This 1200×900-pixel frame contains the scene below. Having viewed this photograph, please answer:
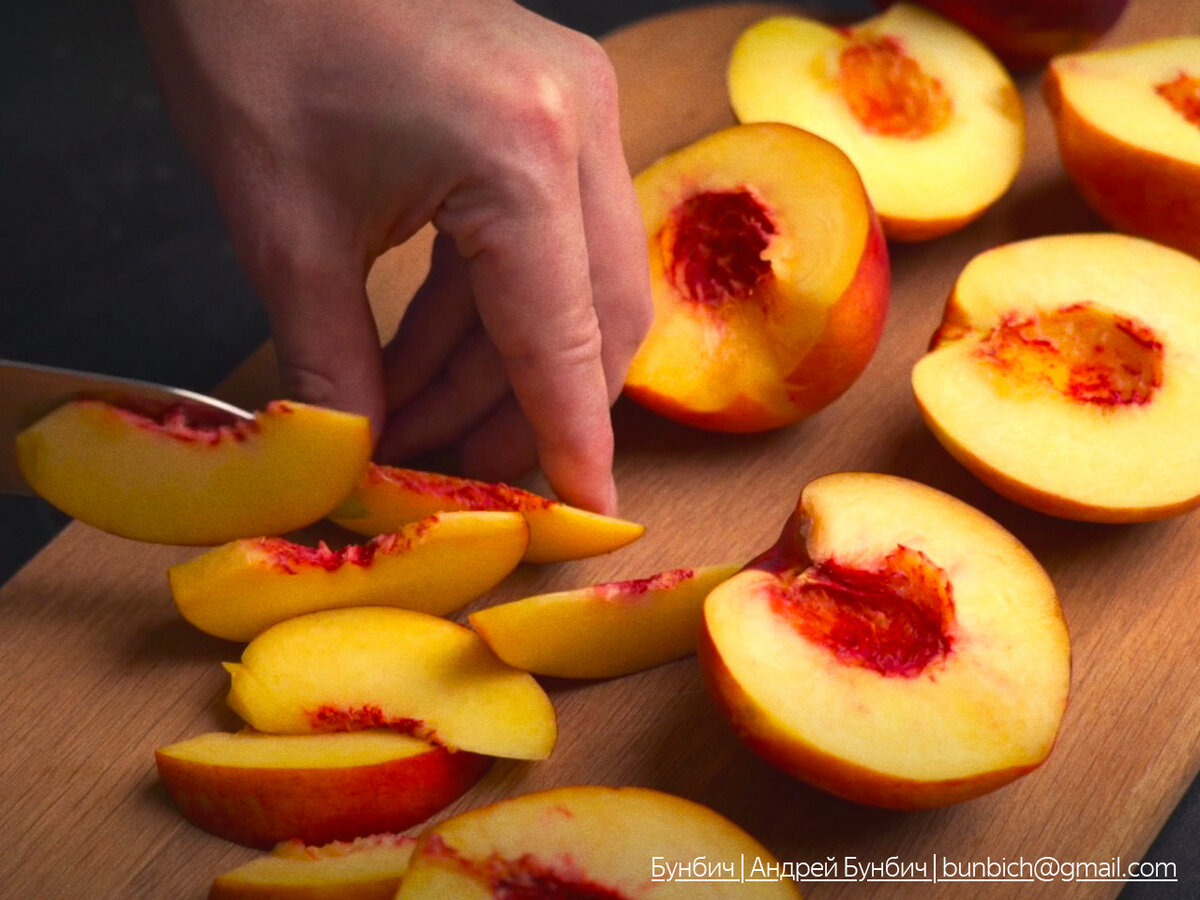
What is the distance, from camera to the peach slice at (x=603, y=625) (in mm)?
1252

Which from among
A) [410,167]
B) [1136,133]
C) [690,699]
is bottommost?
[690,699]

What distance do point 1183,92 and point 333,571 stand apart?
50.5 inches

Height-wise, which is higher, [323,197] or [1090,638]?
[323,197]

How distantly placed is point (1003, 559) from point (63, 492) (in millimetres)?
939

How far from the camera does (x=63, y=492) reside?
4.44ft

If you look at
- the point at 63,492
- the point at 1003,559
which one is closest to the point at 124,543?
the point at 63,492

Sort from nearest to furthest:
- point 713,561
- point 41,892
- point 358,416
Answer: point 41,892, point 358,416, point 713,561

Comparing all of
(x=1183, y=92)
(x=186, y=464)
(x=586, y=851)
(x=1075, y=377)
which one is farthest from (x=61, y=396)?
(x=1183, y=92)

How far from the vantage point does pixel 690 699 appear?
1.33 m

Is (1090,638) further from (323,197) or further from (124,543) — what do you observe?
(124,543)

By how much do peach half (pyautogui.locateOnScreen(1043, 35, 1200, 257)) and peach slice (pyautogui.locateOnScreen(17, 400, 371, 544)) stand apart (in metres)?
1.04

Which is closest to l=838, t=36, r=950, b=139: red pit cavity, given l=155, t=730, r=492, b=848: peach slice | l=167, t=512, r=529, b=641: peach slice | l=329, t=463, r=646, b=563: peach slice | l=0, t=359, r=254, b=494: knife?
l=329, t=463, r=646, b=563: peach slice

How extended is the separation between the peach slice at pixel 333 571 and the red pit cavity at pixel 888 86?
0.90 metres

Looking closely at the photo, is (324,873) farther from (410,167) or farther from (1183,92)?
(1183,92)
